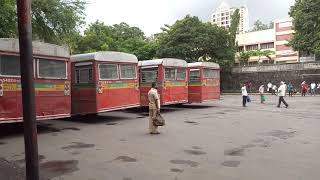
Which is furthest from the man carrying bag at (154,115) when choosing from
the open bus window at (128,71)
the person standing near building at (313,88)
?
the person standing near building at (313,88)

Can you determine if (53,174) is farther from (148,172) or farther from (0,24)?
(0,24)

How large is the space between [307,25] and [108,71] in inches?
1346

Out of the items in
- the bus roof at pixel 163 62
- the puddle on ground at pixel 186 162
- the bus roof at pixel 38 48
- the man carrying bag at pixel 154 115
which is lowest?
the puddle on ground at pixel 186 162

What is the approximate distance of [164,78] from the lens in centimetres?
1975

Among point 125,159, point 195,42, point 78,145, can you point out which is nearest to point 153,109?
point 78,145

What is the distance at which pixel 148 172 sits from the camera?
7676 millimetres

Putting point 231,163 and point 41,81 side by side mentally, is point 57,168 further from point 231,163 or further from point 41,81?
point 41,81

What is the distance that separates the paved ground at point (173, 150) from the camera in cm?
764

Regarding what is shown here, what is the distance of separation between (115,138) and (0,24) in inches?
325

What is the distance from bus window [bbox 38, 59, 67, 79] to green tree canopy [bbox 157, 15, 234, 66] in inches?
1230

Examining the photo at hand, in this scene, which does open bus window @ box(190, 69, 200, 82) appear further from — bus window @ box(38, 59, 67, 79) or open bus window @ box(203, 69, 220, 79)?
bus window @ box(38, 59, 67, 79)

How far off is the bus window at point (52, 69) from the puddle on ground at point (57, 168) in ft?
16.6

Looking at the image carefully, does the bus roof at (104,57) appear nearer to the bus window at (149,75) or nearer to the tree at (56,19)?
the bus window at (149,75)

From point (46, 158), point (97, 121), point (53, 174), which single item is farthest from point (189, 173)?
point (97, 121)
